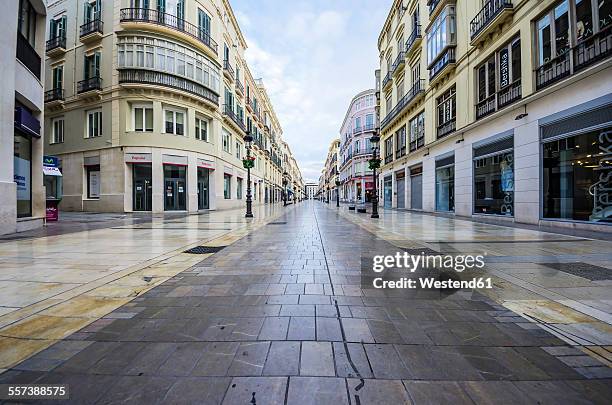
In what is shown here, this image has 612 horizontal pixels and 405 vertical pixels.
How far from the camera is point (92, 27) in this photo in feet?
75.9

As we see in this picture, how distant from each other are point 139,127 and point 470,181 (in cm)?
2347

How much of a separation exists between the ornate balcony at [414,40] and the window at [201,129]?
18.8 meters

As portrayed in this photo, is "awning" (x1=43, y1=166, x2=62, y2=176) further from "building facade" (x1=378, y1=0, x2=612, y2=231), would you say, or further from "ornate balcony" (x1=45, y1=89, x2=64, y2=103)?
"building facade" (x1=378, y1=0, x2=612, y2=231)

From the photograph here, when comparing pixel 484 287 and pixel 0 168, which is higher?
pixel 0 168

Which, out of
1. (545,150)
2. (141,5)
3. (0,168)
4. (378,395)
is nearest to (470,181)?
(545,150)

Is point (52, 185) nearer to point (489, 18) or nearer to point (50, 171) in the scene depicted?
point (50, 171)

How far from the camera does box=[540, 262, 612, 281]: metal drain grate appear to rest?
4.81m

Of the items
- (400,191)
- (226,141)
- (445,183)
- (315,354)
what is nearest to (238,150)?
(226,141)

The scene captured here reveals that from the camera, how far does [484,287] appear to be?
→ 4.41 meters

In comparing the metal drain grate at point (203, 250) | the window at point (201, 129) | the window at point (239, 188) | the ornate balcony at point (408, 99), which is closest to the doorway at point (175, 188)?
the window at point (201, 129)

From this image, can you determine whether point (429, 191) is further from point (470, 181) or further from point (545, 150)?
point (545, 150)

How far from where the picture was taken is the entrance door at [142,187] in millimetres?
22722

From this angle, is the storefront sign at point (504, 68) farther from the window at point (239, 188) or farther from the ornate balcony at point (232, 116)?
the window at point (239, 188)

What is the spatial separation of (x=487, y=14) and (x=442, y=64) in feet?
14.6
